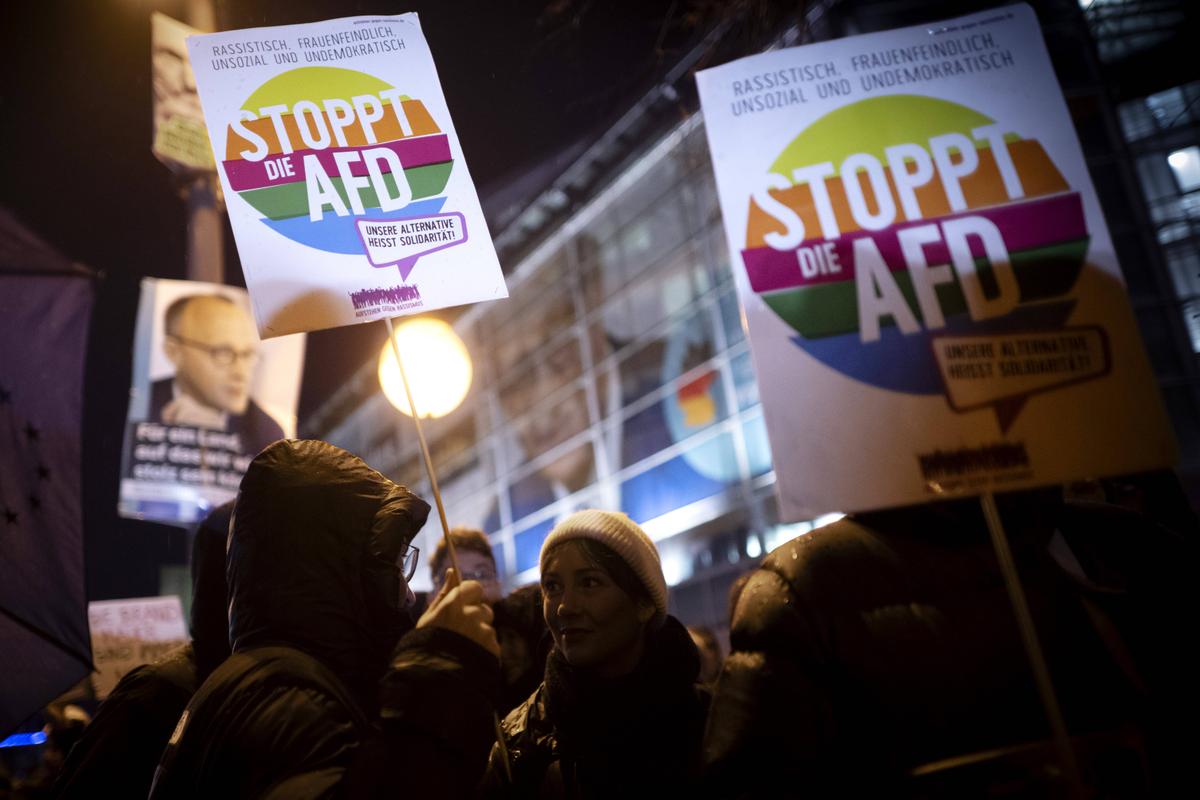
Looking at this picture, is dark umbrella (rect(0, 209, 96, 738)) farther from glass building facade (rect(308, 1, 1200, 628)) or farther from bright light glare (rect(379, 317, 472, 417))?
glass building facade (rect(308, 1, 1200, 628))

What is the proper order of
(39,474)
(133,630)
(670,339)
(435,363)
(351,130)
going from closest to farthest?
(351,130)
(39,474)
(435,363)
(133,630)
(670,339)

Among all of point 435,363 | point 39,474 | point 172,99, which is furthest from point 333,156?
point 172,99

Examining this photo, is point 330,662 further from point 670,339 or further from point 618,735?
point 670,339

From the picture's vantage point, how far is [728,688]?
1959 mm

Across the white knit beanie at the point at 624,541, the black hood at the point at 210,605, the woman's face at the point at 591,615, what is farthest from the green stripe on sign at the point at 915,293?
the black hood at the point at 210,605

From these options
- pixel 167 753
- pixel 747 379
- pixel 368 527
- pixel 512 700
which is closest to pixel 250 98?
pixel 368 527

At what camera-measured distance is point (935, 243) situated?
2.26 metres

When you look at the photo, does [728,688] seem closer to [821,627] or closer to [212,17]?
[821,627]

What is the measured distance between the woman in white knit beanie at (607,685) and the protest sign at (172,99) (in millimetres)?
6282

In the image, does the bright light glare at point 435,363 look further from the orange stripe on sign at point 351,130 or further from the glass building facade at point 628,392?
the glass building facade at point 628,392

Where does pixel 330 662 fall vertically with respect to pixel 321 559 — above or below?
below

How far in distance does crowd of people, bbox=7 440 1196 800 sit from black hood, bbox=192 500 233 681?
0.75m

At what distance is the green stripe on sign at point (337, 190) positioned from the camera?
2.71 m

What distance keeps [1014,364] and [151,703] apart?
2.46m
